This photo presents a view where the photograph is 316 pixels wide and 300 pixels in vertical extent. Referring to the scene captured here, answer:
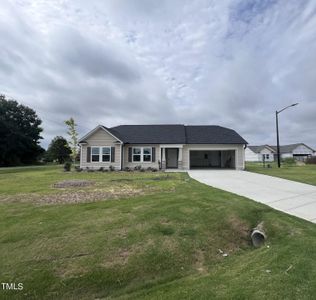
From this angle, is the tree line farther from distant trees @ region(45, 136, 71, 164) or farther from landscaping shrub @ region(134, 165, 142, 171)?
landscaping shrub @ region(134, 165, 142, 171)

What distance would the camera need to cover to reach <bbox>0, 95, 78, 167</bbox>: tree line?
4184 cm

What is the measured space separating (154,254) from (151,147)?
66.3 ft

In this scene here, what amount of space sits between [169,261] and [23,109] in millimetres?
52732

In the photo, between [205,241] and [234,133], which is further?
[234,133]

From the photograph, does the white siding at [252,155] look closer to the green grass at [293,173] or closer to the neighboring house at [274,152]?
the neighboring house at [274,152]

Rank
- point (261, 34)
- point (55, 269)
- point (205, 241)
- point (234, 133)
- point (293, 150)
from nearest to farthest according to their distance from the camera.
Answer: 1. point (55, 269)
2. point (205, 241)
3. point (261, 34)
4. point (234, 133)
5. point (293, 150)

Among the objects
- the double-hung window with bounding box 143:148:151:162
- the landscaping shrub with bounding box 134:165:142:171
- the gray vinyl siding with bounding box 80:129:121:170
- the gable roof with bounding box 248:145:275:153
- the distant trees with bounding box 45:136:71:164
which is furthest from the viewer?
the gable roof with bounding box 248:145:275:153

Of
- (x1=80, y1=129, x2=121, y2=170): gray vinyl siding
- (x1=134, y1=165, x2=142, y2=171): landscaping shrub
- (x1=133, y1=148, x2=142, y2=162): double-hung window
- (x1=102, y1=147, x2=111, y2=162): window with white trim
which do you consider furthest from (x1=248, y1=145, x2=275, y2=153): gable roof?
(x1=102, y1=147, x2=111, y2=162): window with white trim

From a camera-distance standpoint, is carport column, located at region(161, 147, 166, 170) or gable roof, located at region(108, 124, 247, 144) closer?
carport column, located at region(161, 147, 166, 170)

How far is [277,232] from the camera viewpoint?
5.14 m

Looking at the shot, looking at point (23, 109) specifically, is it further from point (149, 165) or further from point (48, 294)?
point (48, 294)

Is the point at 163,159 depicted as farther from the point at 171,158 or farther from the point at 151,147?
the point at 171,158

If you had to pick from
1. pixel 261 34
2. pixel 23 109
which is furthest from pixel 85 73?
pixel 23 109

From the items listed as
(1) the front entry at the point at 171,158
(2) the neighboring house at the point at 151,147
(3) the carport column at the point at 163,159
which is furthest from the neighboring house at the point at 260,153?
(3) the carport column at the point at 163,159
